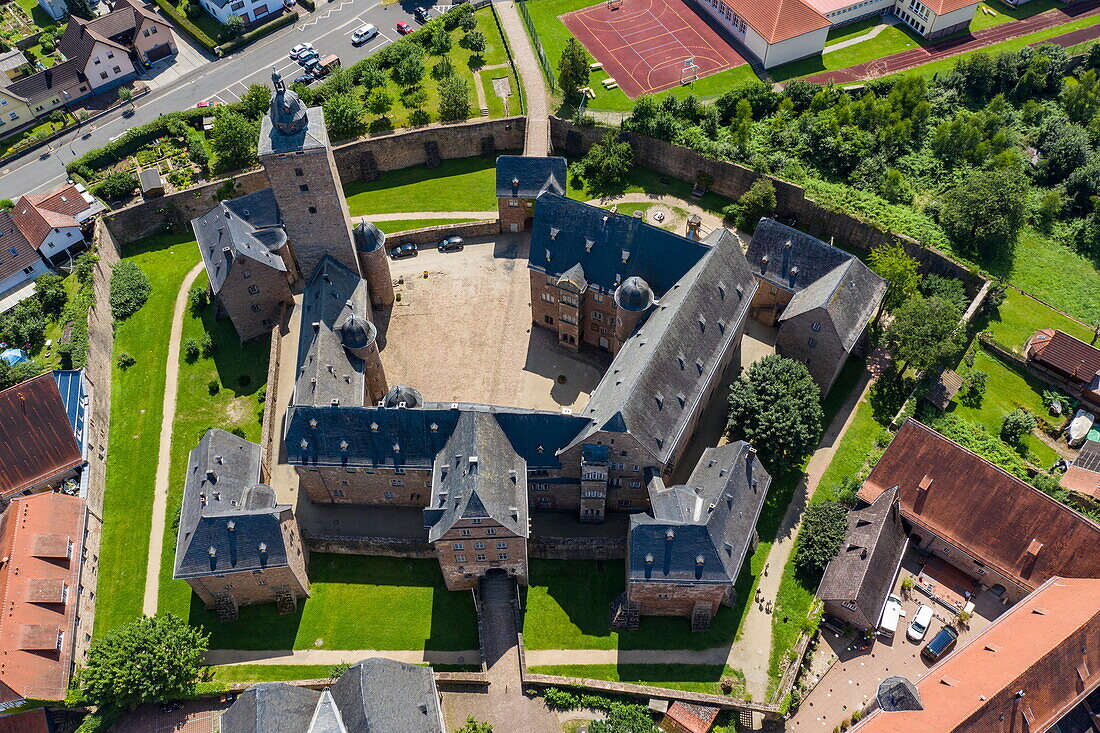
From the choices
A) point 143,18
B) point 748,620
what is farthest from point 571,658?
point 143,18

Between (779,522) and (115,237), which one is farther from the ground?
(115,237)

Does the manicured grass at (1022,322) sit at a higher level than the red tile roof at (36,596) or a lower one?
lower

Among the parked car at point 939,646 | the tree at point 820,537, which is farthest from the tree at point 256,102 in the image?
the parked car at point 939,646

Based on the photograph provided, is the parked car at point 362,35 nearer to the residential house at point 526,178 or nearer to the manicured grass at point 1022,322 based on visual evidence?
the residential house at point 526,178

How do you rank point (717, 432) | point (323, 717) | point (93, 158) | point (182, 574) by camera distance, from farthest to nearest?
point (93, 158), point (717, 432), point (182, 574), point (323, 717)

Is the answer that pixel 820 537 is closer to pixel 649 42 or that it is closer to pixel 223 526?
pixel 223 526

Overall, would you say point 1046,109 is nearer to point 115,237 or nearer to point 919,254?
point 919,254
